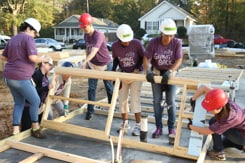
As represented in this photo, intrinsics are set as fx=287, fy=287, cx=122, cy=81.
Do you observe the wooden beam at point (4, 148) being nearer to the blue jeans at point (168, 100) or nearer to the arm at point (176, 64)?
the blue jeans at point (168, 100)

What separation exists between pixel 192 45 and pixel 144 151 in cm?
1208

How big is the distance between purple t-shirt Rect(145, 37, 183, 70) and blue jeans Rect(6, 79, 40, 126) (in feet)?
5.04

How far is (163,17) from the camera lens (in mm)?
38156

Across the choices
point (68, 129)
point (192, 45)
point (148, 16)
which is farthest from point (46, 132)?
point (148, 16)

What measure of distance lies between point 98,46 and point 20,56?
46.4 inches

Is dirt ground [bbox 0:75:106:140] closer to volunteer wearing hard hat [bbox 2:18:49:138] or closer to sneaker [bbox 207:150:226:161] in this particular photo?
volunteer wearing hard hat [bbox 2:18:49:138]

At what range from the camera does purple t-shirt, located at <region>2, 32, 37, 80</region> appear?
3482 millimetres

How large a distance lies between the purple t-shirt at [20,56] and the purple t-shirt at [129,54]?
1092 mm

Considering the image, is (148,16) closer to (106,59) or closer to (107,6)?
(107,6)

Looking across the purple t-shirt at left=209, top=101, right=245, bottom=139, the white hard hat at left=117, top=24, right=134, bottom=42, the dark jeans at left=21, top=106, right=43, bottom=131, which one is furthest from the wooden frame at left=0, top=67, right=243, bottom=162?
the white hard hat at left=117, top=24, right=134, bottom=42

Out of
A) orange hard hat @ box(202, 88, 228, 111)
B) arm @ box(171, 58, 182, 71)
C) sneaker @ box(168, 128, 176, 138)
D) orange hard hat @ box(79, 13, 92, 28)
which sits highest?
orange hard hat @ box(79, 13, 92, 28)

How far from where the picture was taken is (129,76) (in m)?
3.60

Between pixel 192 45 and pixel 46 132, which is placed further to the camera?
pixel 192 45

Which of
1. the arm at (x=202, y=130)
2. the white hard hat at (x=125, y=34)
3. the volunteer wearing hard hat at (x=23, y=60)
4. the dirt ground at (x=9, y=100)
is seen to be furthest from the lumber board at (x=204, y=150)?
the dirt ground at (x=9, y=100)
